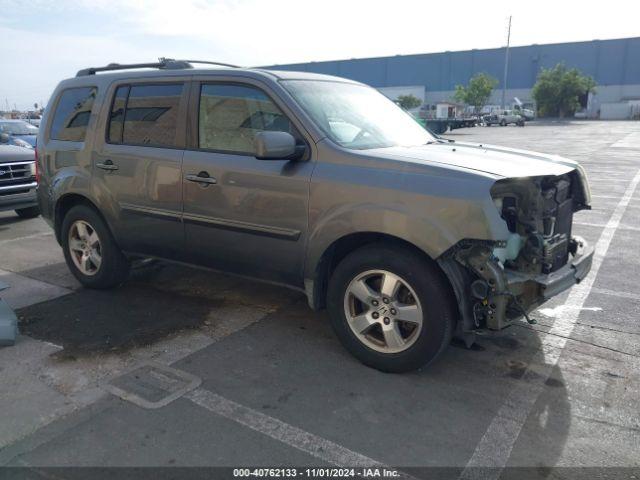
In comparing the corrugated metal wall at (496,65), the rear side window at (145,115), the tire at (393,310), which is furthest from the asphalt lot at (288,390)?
the corrugated metal wall at (496,65)

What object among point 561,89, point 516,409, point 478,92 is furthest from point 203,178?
point 561,89

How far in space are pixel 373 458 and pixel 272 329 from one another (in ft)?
5.81

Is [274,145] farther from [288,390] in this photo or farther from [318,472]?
[318,472]

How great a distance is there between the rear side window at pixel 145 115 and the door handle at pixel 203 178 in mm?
372

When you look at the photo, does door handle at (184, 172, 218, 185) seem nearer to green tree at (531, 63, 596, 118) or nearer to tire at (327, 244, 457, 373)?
tire at (327, 244, 457, 373)

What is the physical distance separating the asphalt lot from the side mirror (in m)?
1.42

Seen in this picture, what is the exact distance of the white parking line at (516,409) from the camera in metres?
2.73

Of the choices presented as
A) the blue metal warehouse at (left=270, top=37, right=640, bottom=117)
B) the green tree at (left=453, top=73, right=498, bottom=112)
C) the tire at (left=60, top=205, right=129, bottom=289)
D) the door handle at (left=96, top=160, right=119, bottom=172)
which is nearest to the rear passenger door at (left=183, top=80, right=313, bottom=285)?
the door handle at (left=96, top=160, right=119, bottom=172)

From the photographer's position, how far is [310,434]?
117 inches

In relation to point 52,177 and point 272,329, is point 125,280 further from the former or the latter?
point 272,329

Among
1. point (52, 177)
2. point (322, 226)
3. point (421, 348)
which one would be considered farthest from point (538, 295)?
point (52, 177)

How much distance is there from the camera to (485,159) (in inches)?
147

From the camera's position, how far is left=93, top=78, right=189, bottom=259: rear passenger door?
14.6 feet

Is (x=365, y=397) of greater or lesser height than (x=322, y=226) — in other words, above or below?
below
